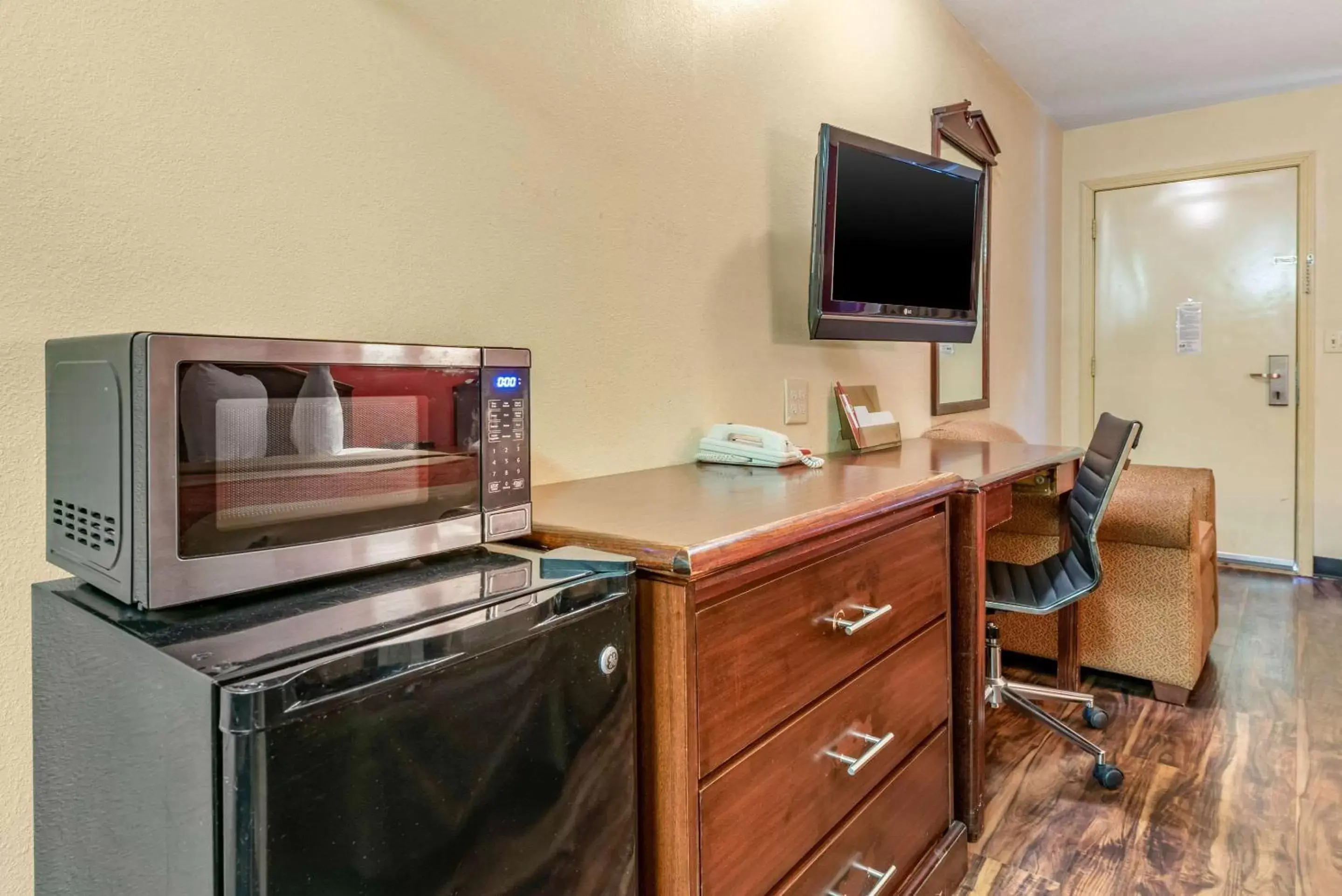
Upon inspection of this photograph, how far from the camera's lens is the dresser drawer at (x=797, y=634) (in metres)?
0.91

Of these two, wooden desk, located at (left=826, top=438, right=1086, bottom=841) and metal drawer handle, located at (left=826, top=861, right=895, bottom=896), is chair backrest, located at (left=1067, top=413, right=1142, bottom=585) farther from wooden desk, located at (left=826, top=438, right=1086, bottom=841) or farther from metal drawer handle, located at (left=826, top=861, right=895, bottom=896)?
metal drawer handle, located at (left=826, top=861, right=895, bottom=896)

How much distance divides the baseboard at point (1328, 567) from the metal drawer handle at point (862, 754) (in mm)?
4036

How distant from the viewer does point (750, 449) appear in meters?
1.73

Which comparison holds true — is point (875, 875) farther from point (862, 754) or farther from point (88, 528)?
point (88, 528)

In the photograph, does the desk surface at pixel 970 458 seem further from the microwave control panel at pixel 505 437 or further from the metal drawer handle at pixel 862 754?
the microwave control panel at pixel 505 437

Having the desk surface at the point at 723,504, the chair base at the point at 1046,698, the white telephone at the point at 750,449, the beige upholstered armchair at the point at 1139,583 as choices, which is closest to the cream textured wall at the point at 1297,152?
the beige upholstered armchair at the point at 1139,583

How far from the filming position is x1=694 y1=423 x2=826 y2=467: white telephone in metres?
1.71

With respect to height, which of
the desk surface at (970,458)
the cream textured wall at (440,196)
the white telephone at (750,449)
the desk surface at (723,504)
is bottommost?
the desk surface at (723,504)

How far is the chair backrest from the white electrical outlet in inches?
31.1

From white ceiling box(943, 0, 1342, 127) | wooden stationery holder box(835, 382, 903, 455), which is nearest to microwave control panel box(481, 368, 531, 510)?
wooden stationery holder box(835, 382, 903, 455)

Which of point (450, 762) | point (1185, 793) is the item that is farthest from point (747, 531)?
point (1185, 793)

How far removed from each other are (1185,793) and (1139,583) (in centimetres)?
76

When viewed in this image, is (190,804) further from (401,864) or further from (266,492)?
(266,492)

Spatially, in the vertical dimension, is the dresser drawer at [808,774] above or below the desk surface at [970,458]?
below
